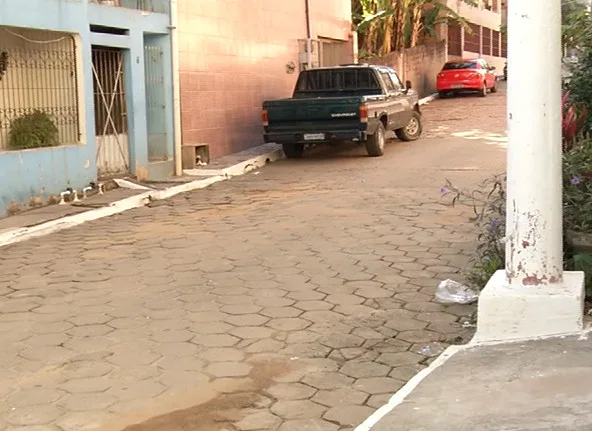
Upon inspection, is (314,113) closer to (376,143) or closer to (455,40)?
(376,143)

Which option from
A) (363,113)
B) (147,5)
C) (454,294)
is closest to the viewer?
(454,294)

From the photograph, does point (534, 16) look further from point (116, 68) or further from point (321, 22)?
point (321, 22)

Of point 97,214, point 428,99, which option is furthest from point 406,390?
point 428,99

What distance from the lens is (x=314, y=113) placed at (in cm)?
1587

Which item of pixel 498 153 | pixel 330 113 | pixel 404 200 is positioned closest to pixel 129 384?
pixel 404 200

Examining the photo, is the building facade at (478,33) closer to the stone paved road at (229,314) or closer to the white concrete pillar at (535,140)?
the stone paved road at (229,314)

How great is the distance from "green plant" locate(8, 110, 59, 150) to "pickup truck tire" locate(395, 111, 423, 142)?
9.70 meters

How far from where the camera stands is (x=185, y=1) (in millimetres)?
15570

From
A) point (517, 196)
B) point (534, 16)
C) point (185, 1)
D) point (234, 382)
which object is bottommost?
point (234, 382)

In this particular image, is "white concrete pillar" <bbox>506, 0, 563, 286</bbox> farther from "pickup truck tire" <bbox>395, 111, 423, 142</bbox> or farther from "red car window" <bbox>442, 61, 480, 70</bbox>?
"red car window" <bbox>442, 61, 480, 70</bbox>

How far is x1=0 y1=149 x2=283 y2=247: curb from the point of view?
9.62 meters

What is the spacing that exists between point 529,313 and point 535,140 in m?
1.11

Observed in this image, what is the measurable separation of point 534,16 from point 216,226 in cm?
573

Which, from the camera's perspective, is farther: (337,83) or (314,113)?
(337,83)
